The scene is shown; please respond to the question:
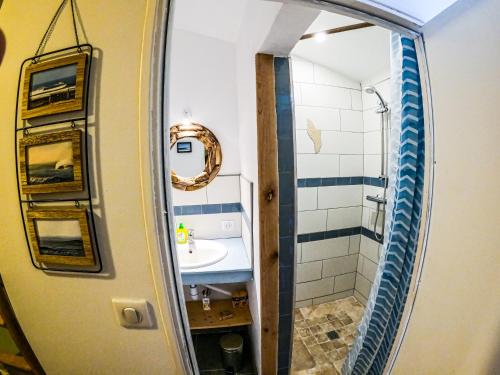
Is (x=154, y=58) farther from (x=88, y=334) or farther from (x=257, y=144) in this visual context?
(x=88, y=334)

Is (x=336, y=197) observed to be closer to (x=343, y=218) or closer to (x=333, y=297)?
(x=343, y=218)

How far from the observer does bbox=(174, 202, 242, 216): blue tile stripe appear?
5.39 feet

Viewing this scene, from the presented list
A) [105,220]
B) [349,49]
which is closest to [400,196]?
[105,220]

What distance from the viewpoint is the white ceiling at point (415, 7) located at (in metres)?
0.38

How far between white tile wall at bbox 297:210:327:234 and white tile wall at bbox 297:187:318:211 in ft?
0.16

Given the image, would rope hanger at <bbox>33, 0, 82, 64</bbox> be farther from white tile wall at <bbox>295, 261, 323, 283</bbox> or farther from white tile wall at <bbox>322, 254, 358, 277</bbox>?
white tile wall at <bbox>322, 254, 358, 277</bbox>

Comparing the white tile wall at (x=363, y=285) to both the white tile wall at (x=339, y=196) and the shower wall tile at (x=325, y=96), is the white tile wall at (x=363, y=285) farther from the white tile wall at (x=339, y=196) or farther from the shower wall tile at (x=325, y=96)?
the shower wall tile at (x=325, y=96)

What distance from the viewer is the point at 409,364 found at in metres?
0.48

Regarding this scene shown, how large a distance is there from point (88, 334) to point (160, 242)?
1.17 feet

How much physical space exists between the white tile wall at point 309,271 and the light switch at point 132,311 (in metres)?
1.54

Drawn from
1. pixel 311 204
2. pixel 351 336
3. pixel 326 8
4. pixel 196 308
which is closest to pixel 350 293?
pixel 351 336

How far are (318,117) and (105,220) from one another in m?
1.68

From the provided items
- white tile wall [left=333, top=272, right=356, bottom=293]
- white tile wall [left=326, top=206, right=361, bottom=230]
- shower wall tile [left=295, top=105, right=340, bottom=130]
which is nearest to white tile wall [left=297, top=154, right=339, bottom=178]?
shower wall tile [left=295, top=105, right=340, bottom=130]

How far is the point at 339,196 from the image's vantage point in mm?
1781
